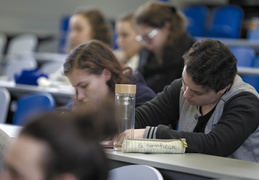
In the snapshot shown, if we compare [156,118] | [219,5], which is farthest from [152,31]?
[219,5]

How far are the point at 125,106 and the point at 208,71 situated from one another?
1.15 ft

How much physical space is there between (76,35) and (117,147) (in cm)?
250

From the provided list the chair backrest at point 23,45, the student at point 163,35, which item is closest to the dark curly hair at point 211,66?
the student at point 163,35

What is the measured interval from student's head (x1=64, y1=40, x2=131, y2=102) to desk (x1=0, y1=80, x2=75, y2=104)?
123 centimetres

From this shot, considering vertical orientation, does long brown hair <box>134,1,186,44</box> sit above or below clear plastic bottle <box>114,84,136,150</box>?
above

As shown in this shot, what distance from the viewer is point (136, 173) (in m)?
1.48

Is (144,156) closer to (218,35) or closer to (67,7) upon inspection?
(218,35)

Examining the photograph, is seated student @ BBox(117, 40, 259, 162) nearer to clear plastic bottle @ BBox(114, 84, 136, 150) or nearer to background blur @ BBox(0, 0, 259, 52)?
clear plastic bottle @ BBox(114, 84, 136, 150)

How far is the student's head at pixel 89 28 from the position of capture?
421cm

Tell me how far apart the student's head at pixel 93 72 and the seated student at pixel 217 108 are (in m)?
0.43

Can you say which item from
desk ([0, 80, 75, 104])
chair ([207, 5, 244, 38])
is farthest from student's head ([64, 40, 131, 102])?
chair ([207, 5, 244, 38])

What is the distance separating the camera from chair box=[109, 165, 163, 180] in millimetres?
1417

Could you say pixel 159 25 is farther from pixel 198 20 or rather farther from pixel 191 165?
pixel 198 20

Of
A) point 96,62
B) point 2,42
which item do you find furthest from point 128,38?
point 2,42
